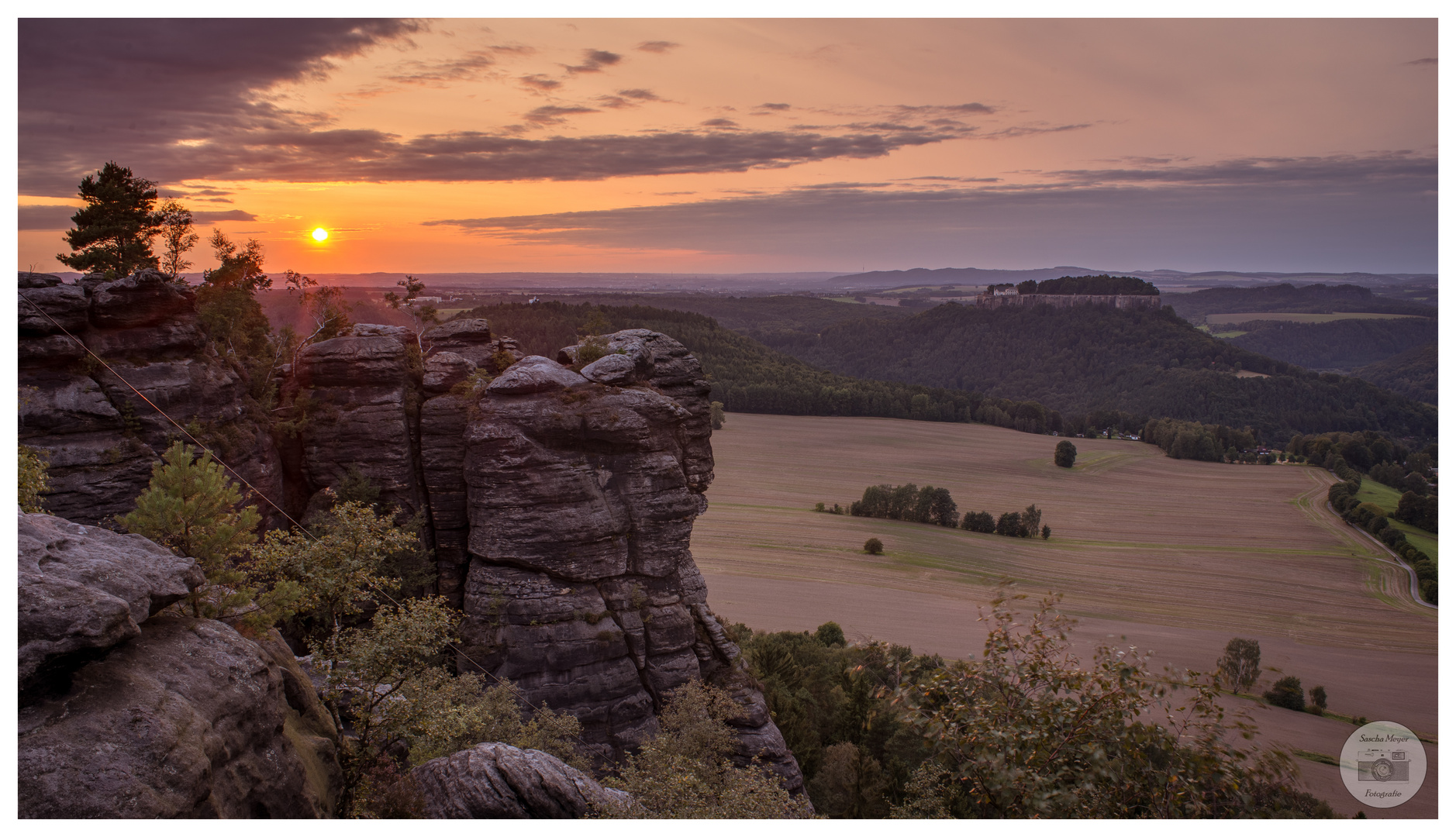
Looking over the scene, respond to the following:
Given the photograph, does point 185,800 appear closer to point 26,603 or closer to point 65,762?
point 65,762

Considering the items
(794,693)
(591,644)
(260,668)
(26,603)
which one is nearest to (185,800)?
(260,668)

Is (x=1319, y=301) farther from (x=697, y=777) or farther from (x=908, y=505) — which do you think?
(x=697, y=777)

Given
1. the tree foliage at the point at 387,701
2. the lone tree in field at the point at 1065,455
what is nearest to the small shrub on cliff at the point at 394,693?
the tree foliage at the point at 387,701

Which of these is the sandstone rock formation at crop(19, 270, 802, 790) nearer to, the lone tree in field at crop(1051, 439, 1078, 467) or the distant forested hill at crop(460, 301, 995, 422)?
the distant forested hill at crop(460, 301, 995, 422)

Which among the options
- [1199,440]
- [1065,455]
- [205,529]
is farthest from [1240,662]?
[1199,440]

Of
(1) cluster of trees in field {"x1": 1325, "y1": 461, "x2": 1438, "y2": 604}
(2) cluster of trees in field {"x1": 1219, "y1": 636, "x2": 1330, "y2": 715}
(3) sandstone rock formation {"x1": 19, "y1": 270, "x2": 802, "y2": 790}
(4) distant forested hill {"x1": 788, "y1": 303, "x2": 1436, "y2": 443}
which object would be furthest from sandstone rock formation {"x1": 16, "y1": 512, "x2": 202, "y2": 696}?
(4) distant forested hill {"x1": 788, "y1": 303, "x2": 1436, "y2": 443}

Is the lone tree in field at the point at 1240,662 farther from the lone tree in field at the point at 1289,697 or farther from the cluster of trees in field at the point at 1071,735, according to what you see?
the cluster of trees in field at the point at 1071,735
